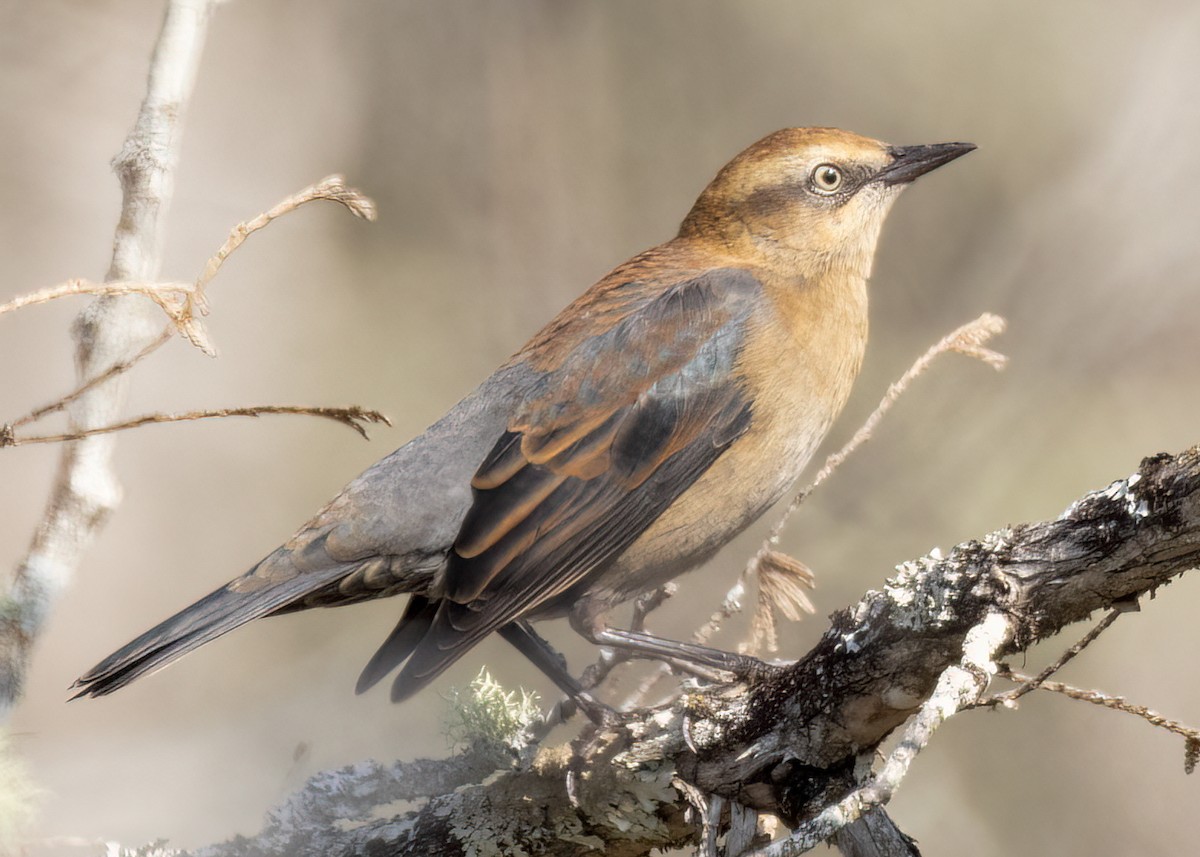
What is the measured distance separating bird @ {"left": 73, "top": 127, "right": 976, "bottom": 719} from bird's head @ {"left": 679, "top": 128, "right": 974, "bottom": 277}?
0.45 ft

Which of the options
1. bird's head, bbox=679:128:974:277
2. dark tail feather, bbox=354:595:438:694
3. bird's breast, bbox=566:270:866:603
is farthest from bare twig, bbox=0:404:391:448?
bird's head, bbox=679:128:974:277

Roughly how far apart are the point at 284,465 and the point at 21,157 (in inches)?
67.7

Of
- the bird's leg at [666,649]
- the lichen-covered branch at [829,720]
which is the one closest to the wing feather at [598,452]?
the bird's leg at [666,649]

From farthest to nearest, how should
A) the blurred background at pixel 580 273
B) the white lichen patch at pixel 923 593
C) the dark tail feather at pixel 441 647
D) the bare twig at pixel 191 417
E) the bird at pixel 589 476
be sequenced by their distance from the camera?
the blurred background at pixel 580 273 < the bird at pixel 589 476 < the dark tail feather at pixel 441 647 < the white lichen patch at pixel 923 593 < the bare twig at pixel 191 417

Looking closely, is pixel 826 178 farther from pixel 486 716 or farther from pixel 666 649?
pixel 486 716

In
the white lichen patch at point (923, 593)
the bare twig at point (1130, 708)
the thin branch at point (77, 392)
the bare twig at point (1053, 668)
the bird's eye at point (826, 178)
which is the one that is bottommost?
the bare twig at point (1130, 708)

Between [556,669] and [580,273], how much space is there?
10.0ft

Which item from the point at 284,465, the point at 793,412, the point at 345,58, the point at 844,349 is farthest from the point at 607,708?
A: the point at 345,58

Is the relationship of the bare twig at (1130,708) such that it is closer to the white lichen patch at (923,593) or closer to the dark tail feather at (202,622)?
the white lichen patch at (923,593)

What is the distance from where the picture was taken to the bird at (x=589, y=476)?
3.48 metres

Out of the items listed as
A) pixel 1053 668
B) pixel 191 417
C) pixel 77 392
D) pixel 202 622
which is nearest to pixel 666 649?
pixel 202 622

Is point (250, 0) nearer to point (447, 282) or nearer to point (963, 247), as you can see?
point (447, 282)

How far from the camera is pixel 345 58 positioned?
6.48 meters

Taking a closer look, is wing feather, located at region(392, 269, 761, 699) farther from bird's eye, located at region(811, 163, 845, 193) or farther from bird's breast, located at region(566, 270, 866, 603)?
bird's eye, located at region(811, 163, 845, 193)
